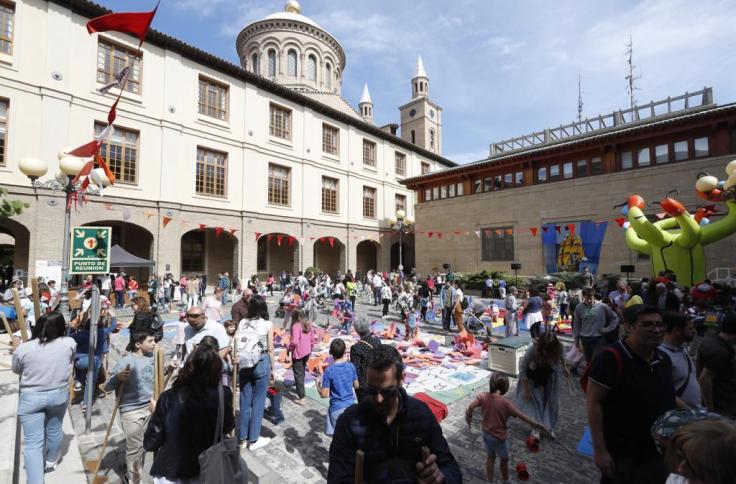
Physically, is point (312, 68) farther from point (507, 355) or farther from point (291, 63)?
point (507, 355)

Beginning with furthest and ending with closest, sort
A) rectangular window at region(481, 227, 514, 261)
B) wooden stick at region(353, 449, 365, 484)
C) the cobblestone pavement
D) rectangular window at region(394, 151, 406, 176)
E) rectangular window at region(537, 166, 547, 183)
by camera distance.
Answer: rectangular window at region(394, 151, 406, 176) < rectangular window at region(481, 227, 514, 261) < rectangular window at region(537, 166, 547, 183) < the cobblestone pavement < wooden stick at region(353, 449, 365, 484)

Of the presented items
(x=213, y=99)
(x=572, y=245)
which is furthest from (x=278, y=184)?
(x=572, y=245)

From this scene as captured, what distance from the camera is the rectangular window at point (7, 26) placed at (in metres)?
14.5

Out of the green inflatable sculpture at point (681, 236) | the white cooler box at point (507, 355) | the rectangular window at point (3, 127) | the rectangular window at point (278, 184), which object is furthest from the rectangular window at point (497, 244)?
the rectangular window at point (3, 127)

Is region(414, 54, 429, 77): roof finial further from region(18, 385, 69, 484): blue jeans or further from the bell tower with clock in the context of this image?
region(18, 385, 69, 484): blue jeans

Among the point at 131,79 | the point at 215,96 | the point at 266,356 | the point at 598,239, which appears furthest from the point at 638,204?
the point at 131,79

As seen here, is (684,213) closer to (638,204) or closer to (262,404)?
(638,204)

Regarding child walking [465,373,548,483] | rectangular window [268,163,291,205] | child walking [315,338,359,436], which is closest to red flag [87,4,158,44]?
child walking [315,338,359,436]

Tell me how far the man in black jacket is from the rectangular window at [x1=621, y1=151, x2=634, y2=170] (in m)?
23.2

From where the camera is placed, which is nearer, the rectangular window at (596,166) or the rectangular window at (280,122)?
the rectangular window at (596,166)

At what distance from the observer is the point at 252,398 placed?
4520 mm

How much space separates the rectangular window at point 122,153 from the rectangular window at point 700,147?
28.5 m

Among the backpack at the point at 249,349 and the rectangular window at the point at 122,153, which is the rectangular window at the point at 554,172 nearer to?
the backpack at the point at 249,349

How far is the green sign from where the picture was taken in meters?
4.87
